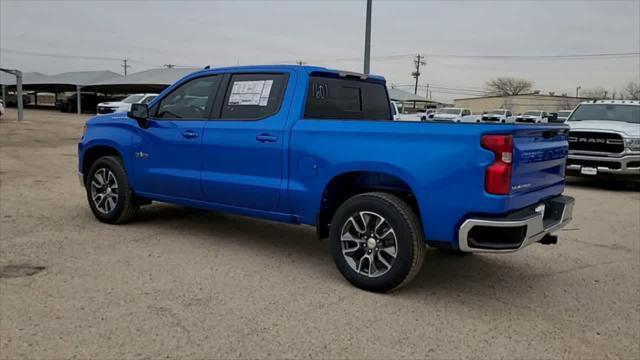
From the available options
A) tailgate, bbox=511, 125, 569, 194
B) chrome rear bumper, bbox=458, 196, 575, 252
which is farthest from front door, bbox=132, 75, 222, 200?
tailgate, bbox=511, 125, 569, 194

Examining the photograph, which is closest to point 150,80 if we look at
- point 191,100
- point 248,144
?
point 191,100

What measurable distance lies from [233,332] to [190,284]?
3.40 ft

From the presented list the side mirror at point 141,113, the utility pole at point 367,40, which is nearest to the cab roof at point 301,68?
the side mirror at point 141,113

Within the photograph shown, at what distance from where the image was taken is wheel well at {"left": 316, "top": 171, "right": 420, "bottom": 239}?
14.9 ft

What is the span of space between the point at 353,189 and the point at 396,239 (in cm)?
79

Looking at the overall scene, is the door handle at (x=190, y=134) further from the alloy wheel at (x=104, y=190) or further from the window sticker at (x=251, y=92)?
the alloy wheel at (x=104, y=190)

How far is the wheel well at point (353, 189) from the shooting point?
14.9 ft

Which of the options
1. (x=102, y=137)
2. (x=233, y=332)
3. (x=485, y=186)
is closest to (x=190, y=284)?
(x=233, y=332)

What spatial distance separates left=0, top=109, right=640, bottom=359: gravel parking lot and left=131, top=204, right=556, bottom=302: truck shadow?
21 mm

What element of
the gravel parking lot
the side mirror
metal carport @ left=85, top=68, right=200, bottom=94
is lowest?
the gravel parking lot

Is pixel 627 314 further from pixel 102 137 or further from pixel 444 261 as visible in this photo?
pixel 102 137

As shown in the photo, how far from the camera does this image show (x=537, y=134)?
423 cm

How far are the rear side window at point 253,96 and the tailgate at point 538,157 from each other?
7.31 feet

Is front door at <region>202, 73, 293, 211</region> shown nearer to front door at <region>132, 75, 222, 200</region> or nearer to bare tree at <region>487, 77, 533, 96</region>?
front door at <region>132, 75, 222, 200</region>
